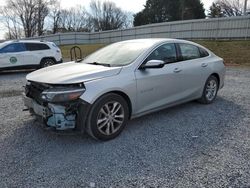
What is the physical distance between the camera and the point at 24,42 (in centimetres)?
1214

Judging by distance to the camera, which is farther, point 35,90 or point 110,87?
point 35,90

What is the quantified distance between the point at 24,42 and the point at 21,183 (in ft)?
34.1

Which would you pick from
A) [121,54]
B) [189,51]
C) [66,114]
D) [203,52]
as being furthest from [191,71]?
[66,114]

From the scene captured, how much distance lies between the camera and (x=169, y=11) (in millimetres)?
45594

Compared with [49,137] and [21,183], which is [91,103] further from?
[21,183]

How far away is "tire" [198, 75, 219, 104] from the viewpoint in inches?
227

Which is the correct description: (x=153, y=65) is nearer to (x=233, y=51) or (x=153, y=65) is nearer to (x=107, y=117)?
(x=107, y=117)

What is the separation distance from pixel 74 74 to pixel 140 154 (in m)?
1.48

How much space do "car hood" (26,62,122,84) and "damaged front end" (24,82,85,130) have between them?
0.29 ft

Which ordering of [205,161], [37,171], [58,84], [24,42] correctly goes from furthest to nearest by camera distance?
[24,42]
[58,84]
[205,161]
[37,171]

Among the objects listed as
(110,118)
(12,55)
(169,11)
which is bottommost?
(110,118)

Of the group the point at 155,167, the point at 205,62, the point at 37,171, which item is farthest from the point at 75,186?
the point at 205,62

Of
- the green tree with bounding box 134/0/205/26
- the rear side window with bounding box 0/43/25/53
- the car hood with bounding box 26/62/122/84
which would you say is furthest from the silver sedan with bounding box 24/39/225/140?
the green tree with bounding box 134/0/205/26

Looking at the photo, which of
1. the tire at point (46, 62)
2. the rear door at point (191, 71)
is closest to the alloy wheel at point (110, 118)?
the rear door at point (191, 71)
